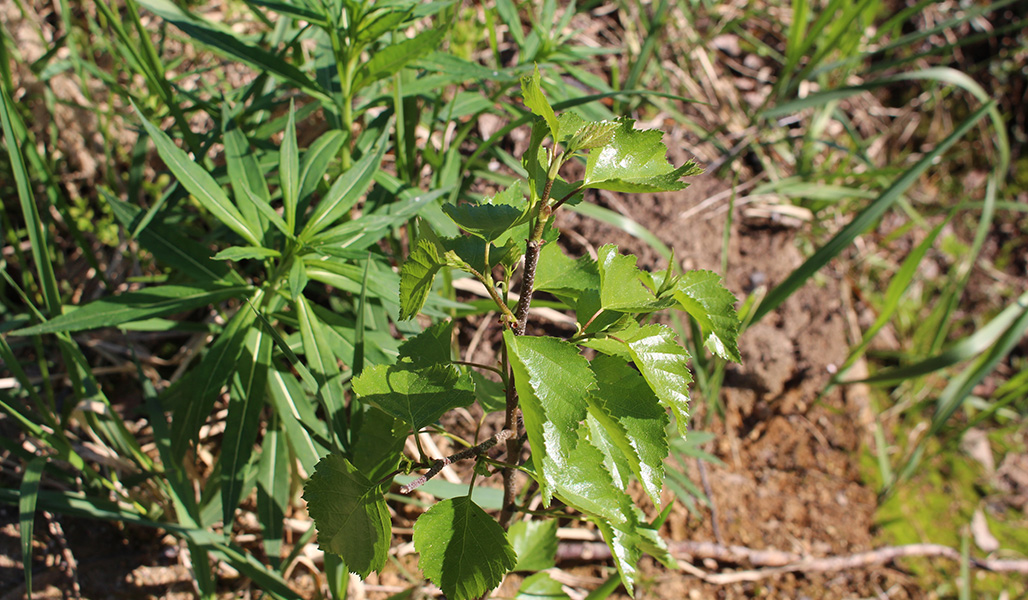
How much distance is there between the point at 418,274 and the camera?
948mm

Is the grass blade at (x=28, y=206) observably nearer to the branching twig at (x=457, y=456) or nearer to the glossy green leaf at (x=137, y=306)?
the glossy green leaf at (x=137, y=306)

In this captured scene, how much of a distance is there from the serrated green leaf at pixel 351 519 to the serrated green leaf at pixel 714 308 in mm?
591

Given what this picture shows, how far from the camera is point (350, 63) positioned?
1730mm

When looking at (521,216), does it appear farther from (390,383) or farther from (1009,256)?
(1009,256)

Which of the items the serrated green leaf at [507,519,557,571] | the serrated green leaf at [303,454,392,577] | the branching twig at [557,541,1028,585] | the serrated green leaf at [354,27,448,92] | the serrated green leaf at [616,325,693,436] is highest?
the serrated green leaf at [354,27,448,92]

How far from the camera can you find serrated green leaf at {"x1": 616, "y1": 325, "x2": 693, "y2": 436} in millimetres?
994

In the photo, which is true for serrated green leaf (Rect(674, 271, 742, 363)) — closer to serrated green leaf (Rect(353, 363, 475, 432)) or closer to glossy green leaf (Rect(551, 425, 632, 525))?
glossy green leaf (Rect(551, 425, 632, 525))

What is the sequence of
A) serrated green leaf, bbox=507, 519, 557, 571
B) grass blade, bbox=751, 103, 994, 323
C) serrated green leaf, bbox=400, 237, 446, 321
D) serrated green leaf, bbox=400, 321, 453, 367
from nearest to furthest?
serrated green leaf, bbox=400, 237, 446, 321, serrated green leaf, bbox=400, 321, 453, 367, serrated green leaf, bbox=507, 519, 557, 571, grass blade, bbox=751, 103, 994, 323

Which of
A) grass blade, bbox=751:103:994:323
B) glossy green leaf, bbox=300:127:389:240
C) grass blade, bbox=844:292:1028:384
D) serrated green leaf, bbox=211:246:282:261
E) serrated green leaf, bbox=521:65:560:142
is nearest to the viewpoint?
serrated green leaf, bbox=521:65:560:142

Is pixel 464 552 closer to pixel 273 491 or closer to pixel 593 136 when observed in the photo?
pixel 593 136

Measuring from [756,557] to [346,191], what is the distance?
179 centimetres

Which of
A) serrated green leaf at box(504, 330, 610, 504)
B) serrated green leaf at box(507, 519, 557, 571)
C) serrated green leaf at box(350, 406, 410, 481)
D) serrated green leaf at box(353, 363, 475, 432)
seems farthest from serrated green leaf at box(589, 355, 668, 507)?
serrated green leaf at box(507, 519, 557, 571)

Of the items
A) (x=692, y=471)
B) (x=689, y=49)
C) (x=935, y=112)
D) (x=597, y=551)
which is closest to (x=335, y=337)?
(x=597, y=551)

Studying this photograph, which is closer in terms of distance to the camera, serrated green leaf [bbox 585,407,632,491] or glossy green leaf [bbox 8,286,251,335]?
serrated green leaf [bbox 585,407,632,491]
